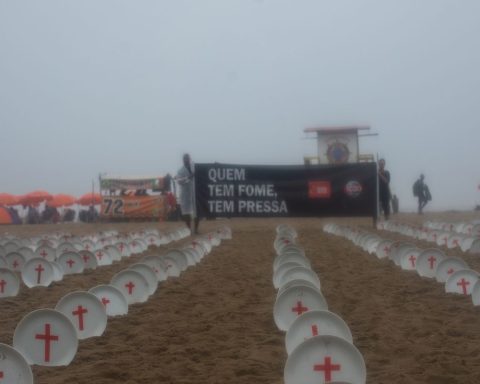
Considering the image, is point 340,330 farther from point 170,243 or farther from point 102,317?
point 170,243

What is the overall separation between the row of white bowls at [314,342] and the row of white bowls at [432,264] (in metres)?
1.74

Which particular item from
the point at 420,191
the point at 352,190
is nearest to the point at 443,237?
the point at 352,190

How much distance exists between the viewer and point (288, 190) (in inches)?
809

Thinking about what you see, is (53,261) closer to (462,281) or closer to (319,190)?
(462,281)

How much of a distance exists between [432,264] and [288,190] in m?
10.6

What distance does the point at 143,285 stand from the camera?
867 cm

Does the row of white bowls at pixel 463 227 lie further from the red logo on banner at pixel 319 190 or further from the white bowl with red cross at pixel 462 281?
the white bowl with red cross at pixel 462 281

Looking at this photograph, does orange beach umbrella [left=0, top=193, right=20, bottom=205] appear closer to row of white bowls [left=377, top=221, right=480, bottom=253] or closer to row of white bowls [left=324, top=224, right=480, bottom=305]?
row of white bowls [left=377, top=221, right=480, bottom=253]

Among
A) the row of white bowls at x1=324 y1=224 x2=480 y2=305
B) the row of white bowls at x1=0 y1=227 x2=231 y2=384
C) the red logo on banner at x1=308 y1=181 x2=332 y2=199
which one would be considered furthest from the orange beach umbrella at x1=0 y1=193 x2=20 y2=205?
the row of white bowls at x1=0 y1=227 x2=231 y2=384

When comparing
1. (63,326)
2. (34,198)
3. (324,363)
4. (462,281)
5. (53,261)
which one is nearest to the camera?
(324,363)

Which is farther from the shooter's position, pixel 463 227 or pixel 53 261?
pixel 463 227

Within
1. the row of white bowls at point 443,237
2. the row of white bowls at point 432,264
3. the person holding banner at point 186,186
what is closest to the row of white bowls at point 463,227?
the row of white bowls at point 443,237

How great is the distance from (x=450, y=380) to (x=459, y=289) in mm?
3663

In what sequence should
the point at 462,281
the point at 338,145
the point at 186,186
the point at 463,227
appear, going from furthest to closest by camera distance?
the point at 338,145 → the point at 186,186 → the point at 463,227 → the point at 462,281
